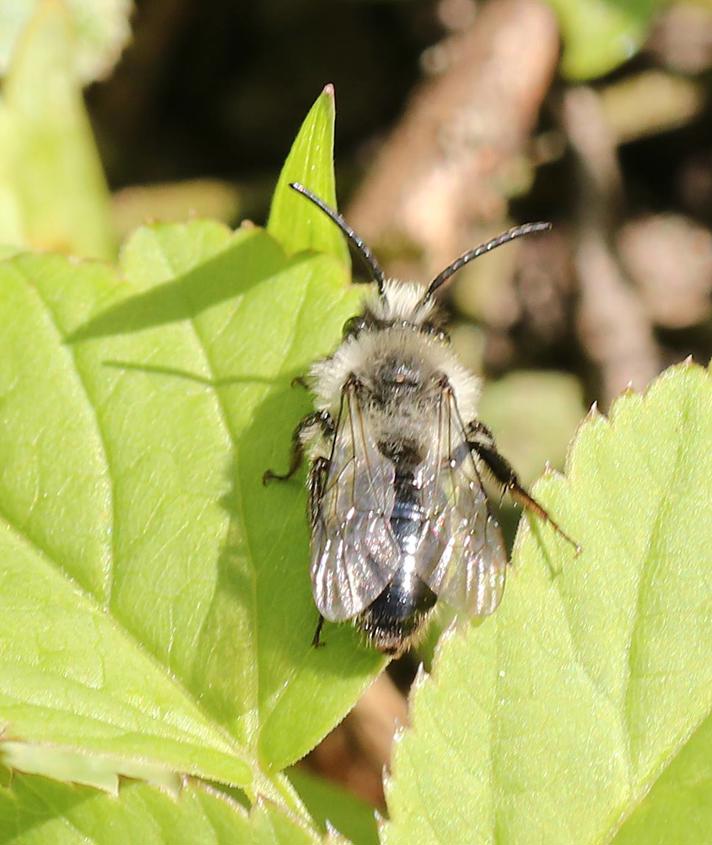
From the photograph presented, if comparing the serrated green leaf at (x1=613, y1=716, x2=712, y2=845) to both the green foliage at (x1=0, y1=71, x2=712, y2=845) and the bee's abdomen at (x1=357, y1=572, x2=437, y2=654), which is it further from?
the bee's abdomen at (x1=357, y1=572, x2=437, y2=654)

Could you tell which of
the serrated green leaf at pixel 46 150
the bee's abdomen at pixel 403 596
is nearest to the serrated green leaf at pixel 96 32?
the serrated green leaf at pixel 46 150

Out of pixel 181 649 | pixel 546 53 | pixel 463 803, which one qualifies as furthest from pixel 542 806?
pixel 546 53

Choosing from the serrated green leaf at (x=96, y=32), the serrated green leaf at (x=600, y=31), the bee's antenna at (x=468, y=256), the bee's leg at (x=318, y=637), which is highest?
the serrated green leaf at (x=96, y=32)

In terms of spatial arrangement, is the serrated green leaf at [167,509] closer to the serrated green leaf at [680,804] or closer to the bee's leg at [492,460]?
the bee's leg at [492,460]

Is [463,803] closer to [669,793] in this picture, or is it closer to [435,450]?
[669,793]

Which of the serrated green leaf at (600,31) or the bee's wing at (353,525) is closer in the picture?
the bee's wing at (353,525)

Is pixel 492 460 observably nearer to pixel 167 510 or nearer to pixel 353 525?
pixel 353 525
